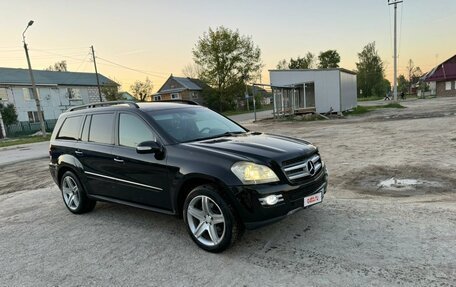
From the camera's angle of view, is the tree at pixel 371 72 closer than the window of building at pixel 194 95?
No

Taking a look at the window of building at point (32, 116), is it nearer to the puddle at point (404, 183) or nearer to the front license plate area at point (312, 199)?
the puddle at point (404, 183)

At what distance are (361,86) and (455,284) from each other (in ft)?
283

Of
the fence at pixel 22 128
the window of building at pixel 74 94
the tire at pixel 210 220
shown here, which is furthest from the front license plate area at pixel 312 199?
the window of building at pixel 74 94

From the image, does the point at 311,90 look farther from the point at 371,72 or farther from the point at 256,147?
the point at 371,72

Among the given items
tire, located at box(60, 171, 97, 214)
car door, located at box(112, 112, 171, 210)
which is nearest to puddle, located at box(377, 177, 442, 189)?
car door, located at box(112, 112, 171, 210)

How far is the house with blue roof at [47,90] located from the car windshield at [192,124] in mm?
41627

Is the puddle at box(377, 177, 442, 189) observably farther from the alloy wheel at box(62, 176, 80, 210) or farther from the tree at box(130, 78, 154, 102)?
the tree at box(130, 78, 154, 102)

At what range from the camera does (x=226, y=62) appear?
2144 inches

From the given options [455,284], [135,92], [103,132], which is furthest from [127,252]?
[135,92]

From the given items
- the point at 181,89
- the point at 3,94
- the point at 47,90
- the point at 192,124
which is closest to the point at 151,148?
the point at 192,124

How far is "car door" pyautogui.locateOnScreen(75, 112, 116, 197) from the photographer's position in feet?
16.4

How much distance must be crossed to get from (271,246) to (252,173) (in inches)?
38.0

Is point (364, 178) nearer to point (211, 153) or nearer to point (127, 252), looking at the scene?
point (211, 153)

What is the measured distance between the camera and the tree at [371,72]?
79.2 metres
